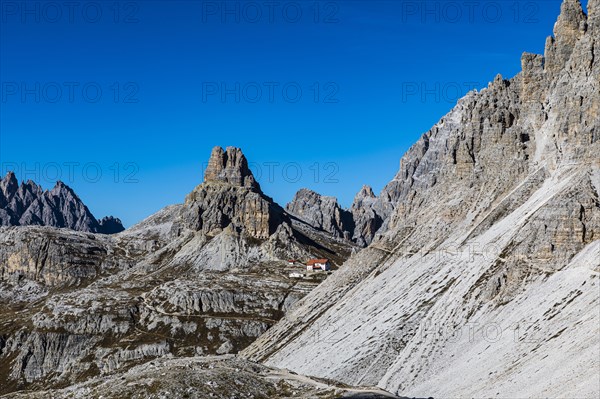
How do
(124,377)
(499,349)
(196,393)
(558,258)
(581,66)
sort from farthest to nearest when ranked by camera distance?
(581,66), (558,258), (499,349), (124,377), (196,393)

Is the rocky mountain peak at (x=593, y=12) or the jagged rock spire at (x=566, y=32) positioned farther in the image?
the jagged rock spire at (x=566, y=32)

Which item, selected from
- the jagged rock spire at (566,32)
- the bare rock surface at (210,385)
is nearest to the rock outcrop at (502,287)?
the jagged rock spire at (566,32)

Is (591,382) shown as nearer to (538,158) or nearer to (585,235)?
(585,235)

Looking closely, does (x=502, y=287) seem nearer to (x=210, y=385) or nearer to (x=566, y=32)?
(x=210, y=385)

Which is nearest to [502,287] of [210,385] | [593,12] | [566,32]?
[210,385]

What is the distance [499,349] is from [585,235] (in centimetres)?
3835

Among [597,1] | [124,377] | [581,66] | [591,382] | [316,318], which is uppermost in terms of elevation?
[597,1]

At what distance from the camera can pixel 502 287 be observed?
141m

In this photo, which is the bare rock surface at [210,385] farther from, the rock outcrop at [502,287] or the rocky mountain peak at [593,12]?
the rocky mountain peak at [593,12]

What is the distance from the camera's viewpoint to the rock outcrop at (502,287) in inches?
4574

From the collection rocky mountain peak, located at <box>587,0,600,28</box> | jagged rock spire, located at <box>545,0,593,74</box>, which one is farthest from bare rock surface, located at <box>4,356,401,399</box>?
jagged rock spire, located at <box>545,0,593,74</box>

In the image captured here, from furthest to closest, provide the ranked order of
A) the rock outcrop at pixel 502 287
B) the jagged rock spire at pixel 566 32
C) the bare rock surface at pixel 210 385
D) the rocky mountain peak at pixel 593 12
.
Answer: the jagged rock spire at pixel 566 32, the rocky mountain peak at pixel 593 12, the rock outcrop at pixel 502 287, the bare rock surface at pixel 210 385

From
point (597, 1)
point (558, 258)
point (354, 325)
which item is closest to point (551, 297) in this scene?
point (558, 258)

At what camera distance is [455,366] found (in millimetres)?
124438
